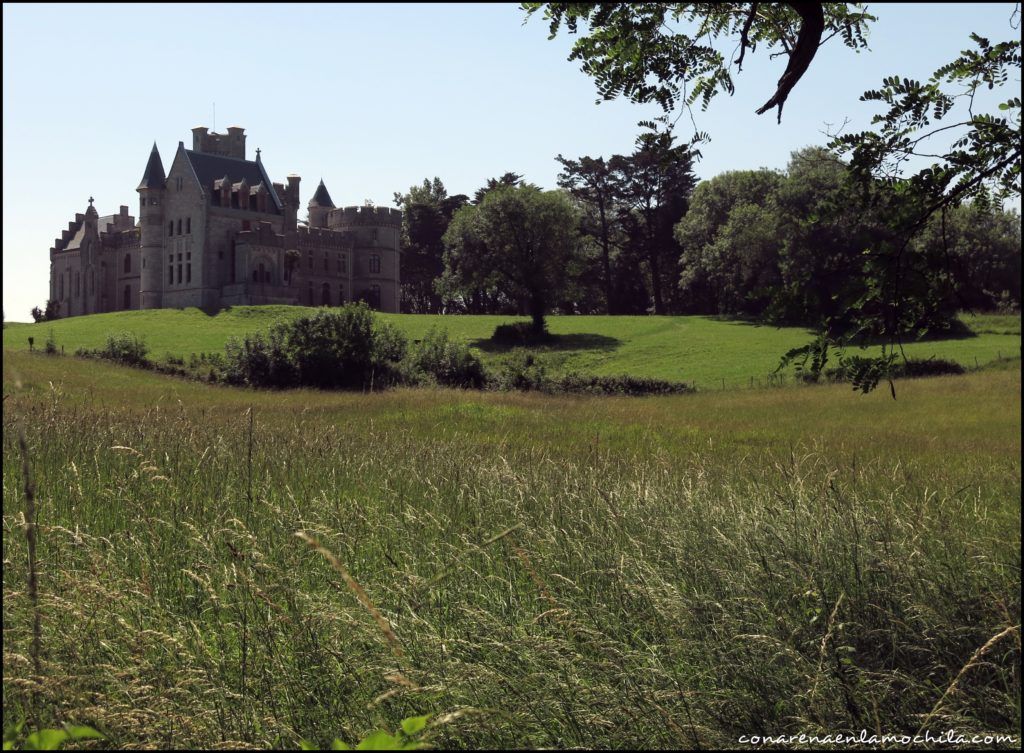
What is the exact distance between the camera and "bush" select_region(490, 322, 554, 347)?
187 ft

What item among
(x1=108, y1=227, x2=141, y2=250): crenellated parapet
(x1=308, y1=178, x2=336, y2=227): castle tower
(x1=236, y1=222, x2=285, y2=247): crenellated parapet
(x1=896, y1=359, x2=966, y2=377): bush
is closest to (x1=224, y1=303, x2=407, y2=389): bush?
(x1=896, y1=359, x2=966, y2=377): bush

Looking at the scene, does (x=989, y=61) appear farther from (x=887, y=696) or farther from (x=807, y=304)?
(x=887, y=696)

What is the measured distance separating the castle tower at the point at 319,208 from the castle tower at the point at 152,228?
48.8 ft

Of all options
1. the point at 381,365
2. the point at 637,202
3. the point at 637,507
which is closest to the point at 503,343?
the point at 381,365

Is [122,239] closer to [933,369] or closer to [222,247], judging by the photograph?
[222,247]

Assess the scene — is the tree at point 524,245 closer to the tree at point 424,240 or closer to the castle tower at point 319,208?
the tree at point 424,240

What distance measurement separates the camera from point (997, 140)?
5410mm

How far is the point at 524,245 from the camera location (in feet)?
196

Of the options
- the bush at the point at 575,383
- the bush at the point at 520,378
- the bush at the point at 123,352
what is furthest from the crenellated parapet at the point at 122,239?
the bush at the point at 520,378

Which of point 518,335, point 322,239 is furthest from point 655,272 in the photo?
point 322,239

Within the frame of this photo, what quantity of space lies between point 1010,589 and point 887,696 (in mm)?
1095

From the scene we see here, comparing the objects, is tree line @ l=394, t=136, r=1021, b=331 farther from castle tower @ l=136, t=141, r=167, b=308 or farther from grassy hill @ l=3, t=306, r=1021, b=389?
castle tower @ l=136, t=141, r=167, b=308

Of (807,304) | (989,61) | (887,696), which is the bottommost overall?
(887,696)

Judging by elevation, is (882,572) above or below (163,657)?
above
